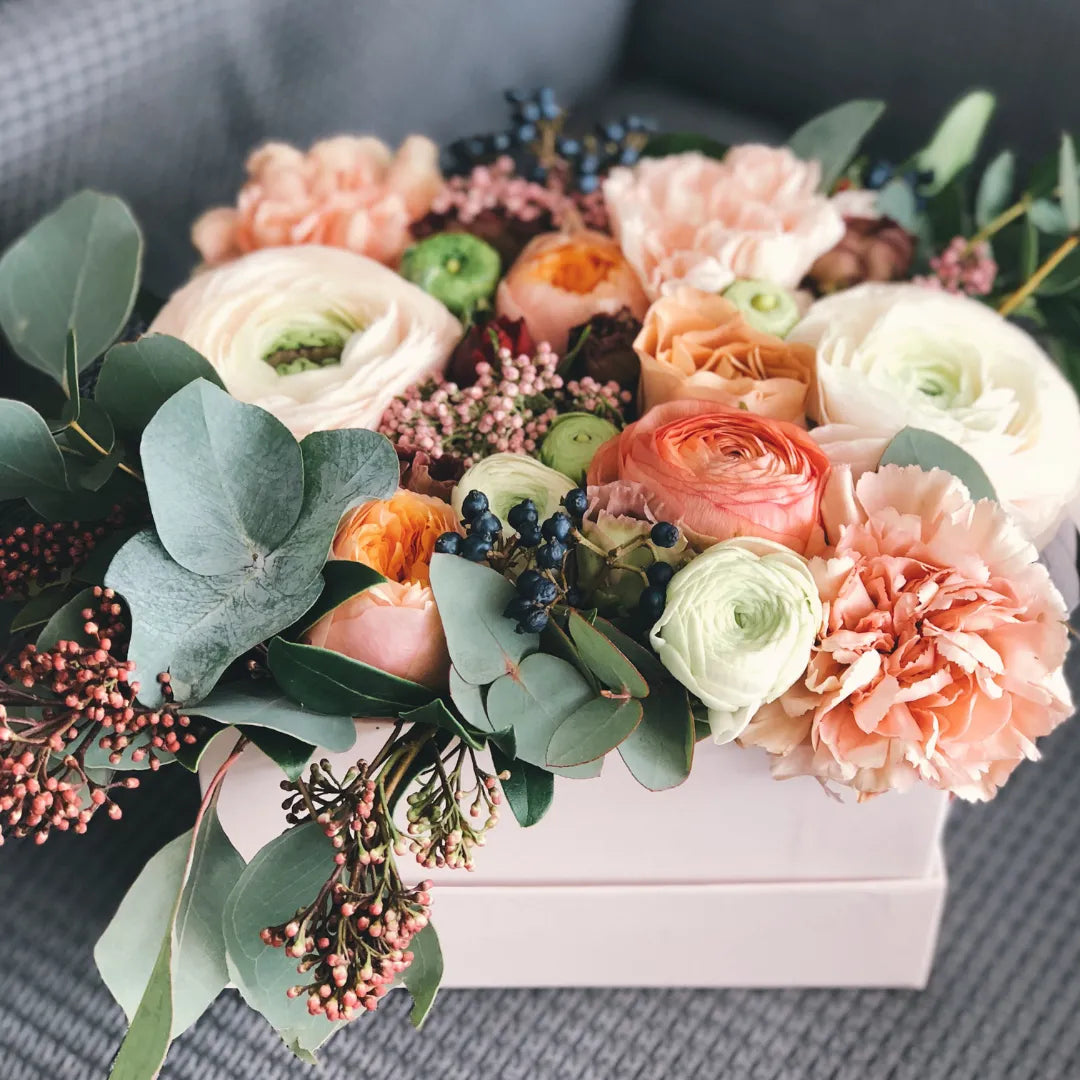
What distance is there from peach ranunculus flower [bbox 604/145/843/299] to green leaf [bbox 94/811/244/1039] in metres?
0.35

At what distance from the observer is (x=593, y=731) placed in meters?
0.41

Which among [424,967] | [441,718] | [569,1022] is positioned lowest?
[569,1022]

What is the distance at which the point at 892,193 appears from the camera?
0.68 m

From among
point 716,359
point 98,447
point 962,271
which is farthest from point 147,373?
point 962,271

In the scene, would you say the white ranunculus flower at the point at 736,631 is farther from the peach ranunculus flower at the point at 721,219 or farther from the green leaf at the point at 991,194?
the green leaf at the point at 991,194

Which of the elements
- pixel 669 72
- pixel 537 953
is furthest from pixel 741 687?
pixel 669 72

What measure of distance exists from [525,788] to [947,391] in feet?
0.94

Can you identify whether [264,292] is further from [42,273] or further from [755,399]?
[755,399]

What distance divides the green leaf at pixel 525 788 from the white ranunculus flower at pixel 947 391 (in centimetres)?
19

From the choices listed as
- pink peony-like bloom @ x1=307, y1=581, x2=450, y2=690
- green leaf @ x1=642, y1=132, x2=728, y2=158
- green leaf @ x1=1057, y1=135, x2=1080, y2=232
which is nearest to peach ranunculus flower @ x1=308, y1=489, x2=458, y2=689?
pink peony-like bloom @ x1=307, y1=581, x2=450, y2=690

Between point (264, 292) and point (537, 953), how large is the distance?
14.4 inches

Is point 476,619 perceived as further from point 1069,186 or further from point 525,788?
point 1069,186

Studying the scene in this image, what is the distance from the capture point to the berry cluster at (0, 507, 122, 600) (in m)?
0.47

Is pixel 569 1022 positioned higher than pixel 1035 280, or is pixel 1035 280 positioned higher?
pixel 1035 280
